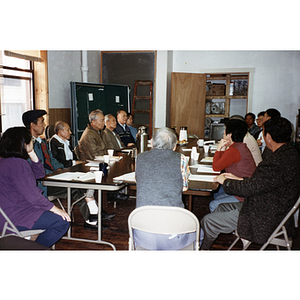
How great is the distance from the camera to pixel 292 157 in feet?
6.56

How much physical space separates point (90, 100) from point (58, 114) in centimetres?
87

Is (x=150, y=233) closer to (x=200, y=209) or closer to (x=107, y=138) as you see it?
(x=200, y=209)

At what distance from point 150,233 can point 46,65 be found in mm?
4413

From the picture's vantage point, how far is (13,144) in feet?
7.25

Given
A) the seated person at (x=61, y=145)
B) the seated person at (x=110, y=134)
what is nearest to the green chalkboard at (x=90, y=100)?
the seated person at (x=110, y=134)

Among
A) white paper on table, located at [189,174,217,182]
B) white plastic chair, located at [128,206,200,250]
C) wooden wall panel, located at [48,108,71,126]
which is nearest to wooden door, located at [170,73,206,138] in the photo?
wooden wall panel, located at [48,108,71,126]

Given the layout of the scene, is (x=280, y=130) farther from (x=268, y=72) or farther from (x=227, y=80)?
(x=227, y=80)

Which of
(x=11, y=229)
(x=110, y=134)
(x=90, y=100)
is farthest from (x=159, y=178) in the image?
(x=90, y=100)

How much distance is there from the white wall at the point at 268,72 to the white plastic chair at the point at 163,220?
6357mm

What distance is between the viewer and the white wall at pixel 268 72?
7.22 m

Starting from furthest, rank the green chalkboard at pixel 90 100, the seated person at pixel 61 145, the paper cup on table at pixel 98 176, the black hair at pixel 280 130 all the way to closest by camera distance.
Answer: the green chalkboard at pixel 90 100
the seated person at pixel 61 145
the paper cup on table at pixel 98 176
the black hair at pixel 280 130

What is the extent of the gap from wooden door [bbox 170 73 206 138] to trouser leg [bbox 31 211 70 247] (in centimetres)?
555

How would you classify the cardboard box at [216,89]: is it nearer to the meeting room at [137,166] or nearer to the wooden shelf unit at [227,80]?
the wooden shelf unit at [227,80]
